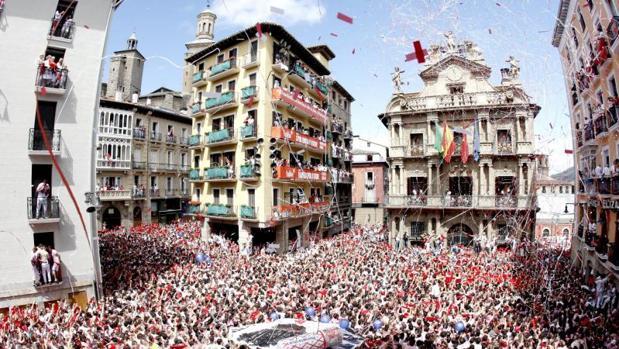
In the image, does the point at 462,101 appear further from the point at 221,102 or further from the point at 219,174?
the point at 219,174

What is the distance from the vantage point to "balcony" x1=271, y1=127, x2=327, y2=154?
87.6 ft

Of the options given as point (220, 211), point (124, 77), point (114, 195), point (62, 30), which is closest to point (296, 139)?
point (220, 211)

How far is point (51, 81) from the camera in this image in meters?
15.2

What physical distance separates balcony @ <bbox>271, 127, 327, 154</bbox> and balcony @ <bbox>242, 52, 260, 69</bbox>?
16.0 feet

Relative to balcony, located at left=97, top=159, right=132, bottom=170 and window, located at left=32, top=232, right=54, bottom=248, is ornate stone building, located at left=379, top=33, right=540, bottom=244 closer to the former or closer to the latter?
window, located at left=32, top=232, right=54, bottom=248

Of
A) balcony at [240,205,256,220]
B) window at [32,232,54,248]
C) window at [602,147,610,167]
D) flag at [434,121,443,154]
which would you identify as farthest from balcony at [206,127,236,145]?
window at [602,147,610,167]

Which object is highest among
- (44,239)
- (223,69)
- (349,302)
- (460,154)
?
(223,69)

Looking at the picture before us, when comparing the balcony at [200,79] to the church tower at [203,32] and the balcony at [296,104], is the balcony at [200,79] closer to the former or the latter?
the balcony at [296,104]

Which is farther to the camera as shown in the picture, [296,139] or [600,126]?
[296,139]

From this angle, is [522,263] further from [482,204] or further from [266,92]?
[266,92]

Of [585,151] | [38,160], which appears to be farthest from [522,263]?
[38,160]

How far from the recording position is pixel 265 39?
26797 mm

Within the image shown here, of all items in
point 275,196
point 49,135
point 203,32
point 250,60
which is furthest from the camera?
point 203,32

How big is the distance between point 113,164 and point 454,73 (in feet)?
102
